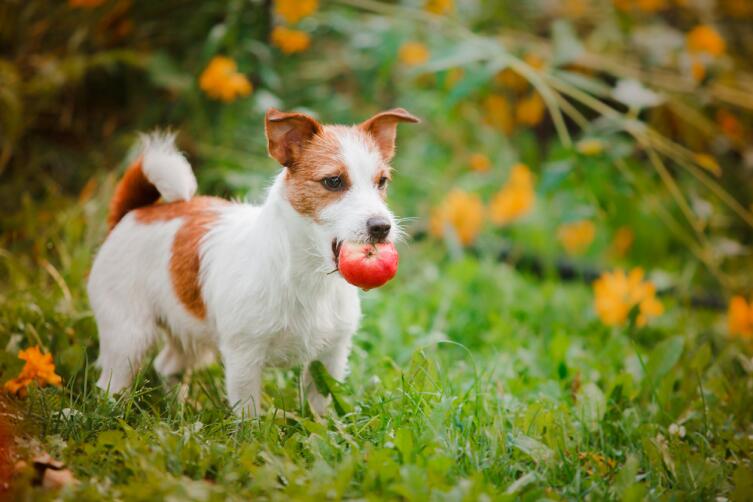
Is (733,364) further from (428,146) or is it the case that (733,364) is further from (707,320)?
(428,146)

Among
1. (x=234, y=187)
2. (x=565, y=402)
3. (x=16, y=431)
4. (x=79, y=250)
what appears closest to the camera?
(x=16, y=431)

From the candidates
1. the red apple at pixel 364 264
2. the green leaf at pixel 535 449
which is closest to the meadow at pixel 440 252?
the green leaf at pixel 535 449

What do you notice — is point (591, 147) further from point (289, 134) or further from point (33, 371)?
point (33, 371)

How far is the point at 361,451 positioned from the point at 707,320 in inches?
130

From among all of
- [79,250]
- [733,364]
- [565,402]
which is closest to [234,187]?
[79,250]

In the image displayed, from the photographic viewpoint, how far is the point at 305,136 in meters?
2.66

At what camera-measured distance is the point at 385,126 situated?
9.23 feet

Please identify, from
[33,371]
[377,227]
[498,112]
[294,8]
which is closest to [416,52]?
[294,8]

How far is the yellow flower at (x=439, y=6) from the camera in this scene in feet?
15.3

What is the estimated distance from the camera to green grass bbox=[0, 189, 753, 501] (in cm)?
224

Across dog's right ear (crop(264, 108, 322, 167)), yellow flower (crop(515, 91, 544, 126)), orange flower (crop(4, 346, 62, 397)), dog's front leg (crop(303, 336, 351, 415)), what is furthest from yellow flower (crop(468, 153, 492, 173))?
orange flower (crop(4, 346, 62, 397))

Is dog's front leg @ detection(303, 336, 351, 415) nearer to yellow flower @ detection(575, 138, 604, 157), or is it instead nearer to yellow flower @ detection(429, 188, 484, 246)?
yellow flower @ detection(575, 138, 604, 157)

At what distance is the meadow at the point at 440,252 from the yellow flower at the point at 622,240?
0.07 ft

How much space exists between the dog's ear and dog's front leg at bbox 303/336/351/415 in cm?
83
